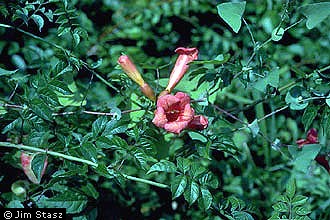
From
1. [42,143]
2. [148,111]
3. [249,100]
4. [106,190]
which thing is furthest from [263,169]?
[42,143]

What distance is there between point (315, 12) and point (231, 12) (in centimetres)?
20

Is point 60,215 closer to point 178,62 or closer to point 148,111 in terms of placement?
point 148,111

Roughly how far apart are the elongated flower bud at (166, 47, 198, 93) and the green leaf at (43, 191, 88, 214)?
359mm

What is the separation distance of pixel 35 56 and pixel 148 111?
1.92ft

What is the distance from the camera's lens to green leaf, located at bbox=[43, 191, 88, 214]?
1473 millimetres

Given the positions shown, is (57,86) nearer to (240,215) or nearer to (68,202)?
(68,202)

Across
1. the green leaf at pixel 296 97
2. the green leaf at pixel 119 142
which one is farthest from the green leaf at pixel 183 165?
the green leaf at pixel 296 97

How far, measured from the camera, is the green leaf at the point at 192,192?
4.32 feet

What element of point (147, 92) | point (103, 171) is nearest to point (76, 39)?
point (147, 92)

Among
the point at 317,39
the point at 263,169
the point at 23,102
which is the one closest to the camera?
the point at 23,102

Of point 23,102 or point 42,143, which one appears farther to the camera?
point 42,143

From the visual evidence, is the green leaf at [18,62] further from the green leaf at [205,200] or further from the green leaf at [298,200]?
the green leaf at [298,200]

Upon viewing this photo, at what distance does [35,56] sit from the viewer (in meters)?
1.96

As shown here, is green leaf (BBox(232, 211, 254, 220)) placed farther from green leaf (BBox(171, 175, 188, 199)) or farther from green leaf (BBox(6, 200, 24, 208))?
green leaf (BBox(6, 200, 24, 208))
